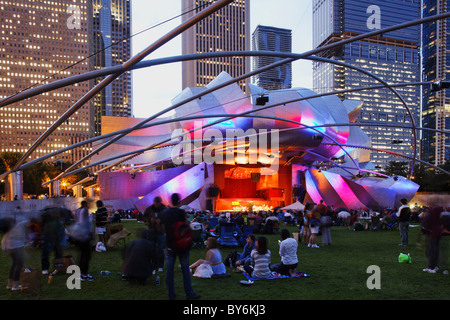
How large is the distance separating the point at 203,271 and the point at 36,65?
521ft

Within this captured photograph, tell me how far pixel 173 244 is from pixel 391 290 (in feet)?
13.7

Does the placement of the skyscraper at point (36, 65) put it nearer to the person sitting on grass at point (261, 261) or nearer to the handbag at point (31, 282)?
the handbag at point (31, 282)

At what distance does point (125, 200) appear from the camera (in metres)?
39.8

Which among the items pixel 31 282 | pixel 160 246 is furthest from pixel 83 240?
pixel 160 246

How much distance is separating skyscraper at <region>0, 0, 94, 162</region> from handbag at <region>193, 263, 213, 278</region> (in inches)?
5887

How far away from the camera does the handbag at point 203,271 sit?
27.8ft

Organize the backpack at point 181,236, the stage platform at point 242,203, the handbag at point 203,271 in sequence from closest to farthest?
the backpack at point 181,236, the handbag at point 203,271, the stage platform at point 242,203

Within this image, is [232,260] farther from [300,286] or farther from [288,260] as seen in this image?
[300,286]

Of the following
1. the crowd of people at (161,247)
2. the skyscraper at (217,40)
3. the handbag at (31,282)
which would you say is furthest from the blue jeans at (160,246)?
the skyscraper at (217,40)

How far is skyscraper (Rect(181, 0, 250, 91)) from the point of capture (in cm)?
14975

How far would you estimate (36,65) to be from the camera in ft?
478

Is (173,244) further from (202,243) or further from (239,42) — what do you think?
(239,42)

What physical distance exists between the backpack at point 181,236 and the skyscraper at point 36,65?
15118cm

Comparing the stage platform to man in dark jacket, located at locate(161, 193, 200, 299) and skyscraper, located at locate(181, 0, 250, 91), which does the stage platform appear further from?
skyscraper, located at locate(181, 0, 250, 91)
